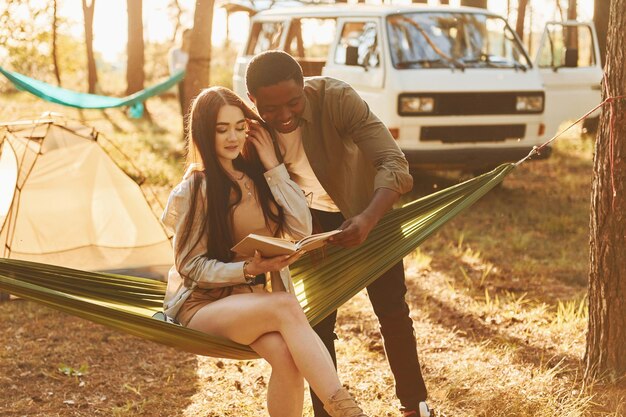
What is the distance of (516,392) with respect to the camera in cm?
350

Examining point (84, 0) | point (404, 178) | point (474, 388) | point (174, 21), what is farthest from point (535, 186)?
point (174, 21)

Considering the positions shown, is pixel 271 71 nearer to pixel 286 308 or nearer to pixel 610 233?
pixel 286 308

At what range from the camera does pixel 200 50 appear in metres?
8.51

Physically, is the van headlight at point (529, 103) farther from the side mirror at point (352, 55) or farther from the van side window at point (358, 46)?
the side mirror at point (352, 55)

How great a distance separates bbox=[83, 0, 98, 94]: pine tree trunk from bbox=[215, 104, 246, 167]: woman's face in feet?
50.6

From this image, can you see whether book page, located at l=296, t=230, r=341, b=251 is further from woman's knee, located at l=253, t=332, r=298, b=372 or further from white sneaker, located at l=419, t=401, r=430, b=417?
white sneaker, located at l=419, t=401, r=430, b=417

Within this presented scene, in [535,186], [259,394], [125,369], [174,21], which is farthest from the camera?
[174,21]

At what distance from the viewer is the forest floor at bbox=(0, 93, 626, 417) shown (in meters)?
3.58

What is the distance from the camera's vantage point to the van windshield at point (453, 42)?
290 inches

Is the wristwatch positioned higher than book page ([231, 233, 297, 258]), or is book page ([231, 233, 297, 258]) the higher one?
book page ([231, 233, 297, 258])

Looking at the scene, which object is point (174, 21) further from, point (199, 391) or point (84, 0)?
point (199, 391)

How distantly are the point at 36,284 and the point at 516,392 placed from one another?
1923 millimetres

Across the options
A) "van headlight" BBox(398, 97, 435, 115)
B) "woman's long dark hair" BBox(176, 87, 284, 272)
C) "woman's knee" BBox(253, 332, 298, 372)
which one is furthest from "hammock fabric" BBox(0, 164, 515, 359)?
"van headlight" BBox(398, 97, 435, 115)

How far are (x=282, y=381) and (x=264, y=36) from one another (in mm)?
6413
